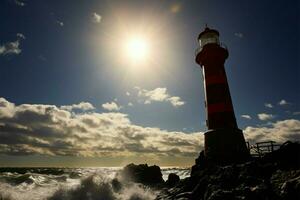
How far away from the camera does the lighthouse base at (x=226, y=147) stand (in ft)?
57.0

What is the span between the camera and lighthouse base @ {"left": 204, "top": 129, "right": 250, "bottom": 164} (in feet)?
57.0

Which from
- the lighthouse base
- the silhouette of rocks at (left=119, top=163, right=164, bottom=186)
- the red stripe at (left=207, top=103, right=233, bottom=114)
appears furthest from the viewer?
the silhouette of rocks at (left=119, top=163, right=164, bottom=186)

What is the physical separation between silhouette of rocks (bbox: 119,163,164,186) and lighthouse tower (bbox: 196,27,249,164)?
40.6 ft

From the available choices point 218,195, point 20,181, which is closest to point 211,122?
point 218,195

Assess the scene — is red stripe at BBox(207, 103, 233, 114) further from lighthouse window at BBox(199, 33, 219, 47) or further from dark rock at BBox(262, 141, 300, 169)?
dark rock at BBox(262, 141, 300, 169)

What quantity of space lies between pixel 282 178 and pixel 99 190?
50.0 feet

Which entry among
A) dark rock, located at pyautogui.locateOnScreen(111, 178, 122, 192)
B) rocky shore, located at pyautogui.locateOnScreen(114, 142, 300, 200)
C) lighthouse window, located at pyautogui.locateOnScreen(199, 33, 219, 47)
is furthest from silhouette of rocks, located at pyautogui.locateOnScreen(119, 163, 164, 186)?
lighthouse window, located at pyautogui.locateOnScreen(199, 33, 219, 47)

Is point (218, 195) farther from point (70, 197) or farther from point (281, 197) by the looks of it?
point (70, 197)

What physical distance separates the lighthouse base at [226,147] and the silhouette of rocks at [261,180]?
14.7 ft

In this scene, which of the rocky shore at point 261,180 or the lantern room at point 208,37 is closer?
the rocky shore at point 261,180

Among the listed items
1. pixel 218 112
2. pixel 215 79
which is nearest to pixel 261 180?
pixel 218 112

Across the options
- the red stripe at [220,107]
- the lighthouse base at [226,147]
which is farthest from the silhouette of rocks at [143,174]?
the red stripe at [220,107]

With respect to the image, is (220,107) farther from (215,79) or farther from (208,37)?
(208,37)

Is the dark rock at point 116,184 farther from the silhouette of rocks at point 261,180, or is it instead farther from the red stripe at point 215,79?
the red stripe at point 215,79
